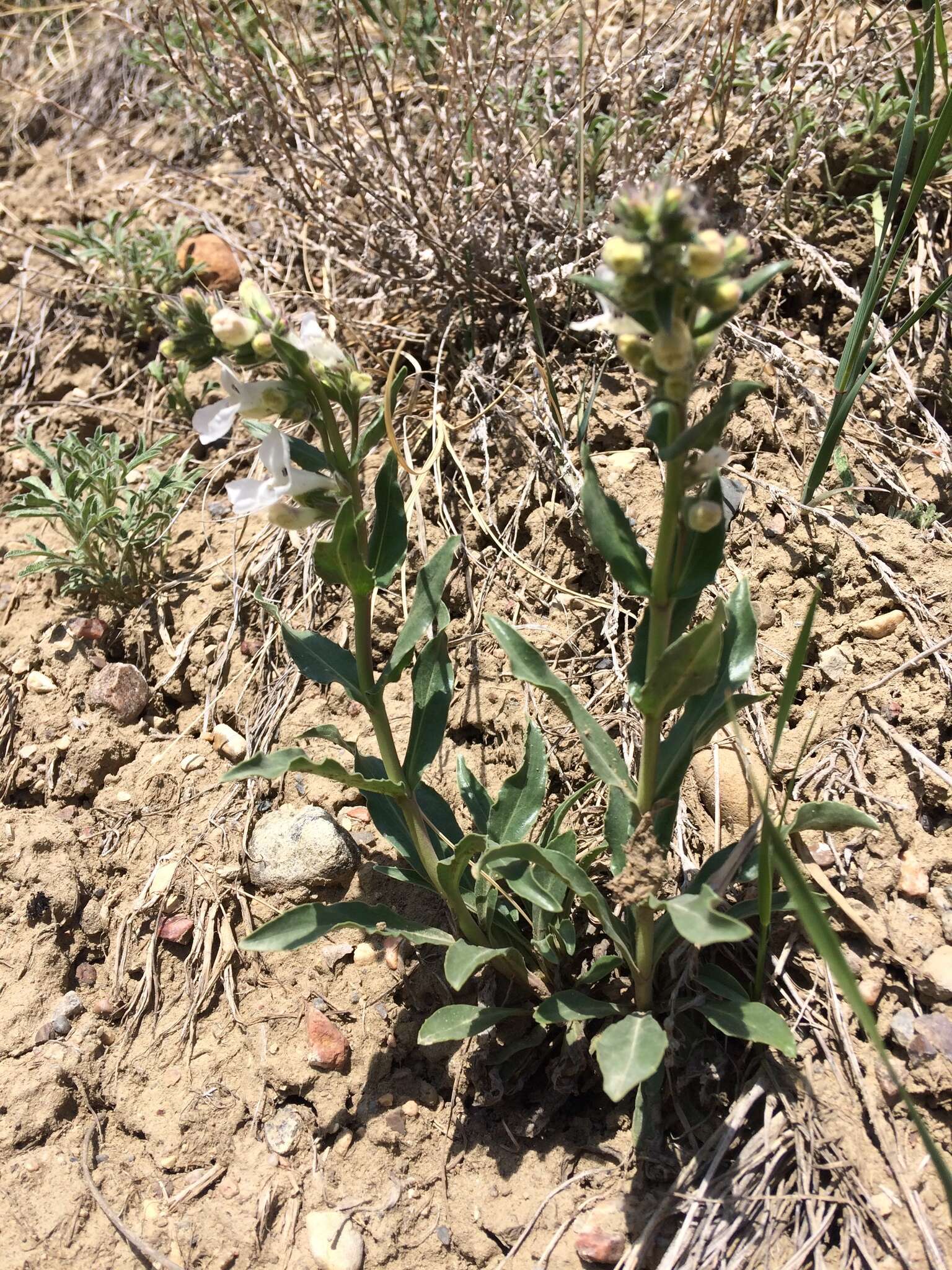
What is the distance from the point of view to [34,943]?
278 cm

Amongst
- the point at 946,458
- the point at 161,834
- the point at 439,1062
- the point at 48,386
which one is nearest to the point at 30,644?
the point at 161,834

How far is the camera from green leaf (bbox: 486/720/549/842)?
243cm

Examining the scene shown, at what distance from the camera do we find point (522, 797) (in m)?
2.43

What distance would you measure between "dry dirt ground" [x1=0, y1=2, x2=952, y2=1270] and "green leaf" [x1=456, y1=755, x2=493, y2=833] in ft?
1.24

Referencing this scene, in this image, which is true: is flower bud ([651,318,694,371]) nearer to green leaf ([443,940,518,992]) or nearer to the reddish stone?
green leaf ([443,940,518,992])

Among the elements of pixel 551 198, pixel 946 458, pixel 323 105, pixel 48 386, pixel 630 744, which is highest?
pixel 323 105

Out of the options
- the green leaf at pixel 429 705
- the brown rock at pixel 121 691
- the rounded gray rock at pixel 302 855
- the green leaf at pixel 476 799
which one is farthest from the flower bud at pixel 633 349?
the brown rock at pixel 121 691

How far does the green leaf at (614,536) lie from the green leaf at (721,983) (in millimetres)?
884

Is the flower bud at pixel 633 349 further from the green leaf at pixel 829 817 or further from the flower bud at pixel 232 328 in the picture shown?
the green leaf at pixel 829 817

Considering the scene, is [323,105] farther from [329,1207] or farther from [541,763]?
[329,1207]

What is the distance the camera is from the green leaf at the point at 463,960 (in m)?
2.05

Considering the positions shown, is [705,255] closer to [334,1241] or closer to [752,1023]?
[752,1023]

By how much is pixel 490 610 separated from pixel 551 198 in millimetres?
1526

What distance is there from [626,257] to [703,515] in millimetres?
464
